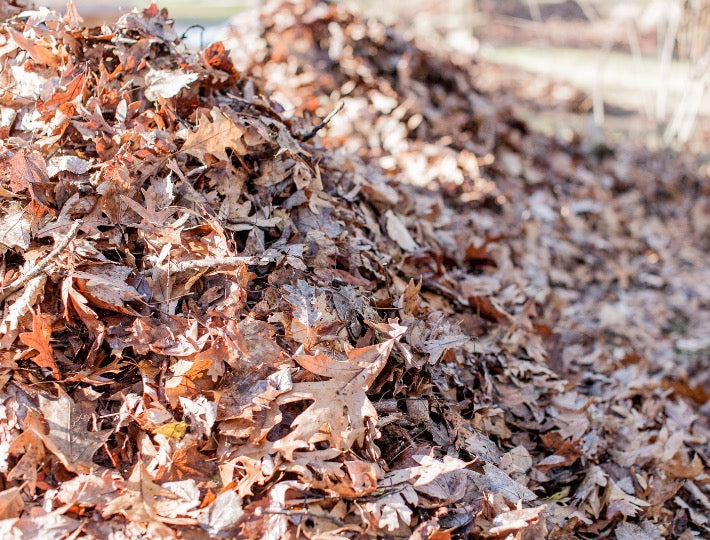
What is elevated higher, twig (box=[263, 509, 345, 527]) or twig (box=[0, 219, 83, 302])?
twig (box=[0, 219, 83, 302])

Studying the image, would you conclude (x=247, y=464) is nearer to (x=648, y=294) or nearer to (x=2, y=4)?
(x=2, y=4)

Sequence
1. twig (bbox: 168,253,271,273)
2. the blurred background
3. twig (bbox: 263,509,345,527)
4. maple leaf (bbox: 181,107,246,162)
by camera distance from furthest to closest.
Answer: the blurred background < maple leaf (bbox: 181,107,246,162) < twig (bbox: 168,253,271,273) < twig (bbox: 263,509,345,527)

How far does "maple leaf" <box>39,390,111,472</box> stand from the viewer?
1.85m

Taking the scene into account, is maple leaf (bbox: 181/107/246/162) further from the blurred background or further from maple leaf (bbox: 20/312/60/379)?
the blurred background

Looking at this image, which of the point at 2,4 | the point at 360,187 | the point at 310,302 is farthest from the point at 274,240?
the point at 2,4

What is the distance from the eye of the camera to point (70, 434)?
1895mm

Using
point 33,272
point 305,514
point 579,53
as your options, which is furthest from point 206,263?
point 579,53

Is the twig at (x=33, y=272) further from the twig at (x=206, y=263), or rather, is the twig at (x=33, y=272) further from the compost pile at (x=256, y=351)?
the twig at (x=206, y=263)

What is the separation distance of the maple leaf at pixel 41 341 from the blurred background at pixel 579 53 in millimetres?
3309

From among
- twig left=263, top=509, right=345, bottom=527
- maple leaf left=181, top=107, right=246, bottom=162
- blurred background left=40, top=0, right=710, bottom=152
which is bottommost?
blurred background left=40, top=0, right=710, bottom=152

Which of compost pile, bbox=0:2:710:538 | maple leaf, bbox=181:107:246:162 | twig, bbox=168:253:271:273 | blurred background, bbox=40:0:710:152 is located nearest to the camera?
compost pile, bbox=0:2:710:538

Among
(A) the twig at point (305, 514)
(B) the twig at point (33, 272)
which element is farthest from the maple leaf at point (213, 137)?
(A) the twig at point (305, 514)

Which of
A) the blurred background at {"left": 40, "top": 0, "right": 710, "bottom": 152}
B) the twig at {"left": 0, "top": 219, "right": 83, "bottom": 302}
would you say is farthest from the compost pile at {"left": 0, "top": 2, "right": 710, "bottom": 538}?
the blurred background at {"left": 40, "top": 0, "right": 710, "bottom": 152}

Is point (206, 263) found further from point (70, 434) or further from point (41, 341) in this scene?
Result: point (70, 434)
